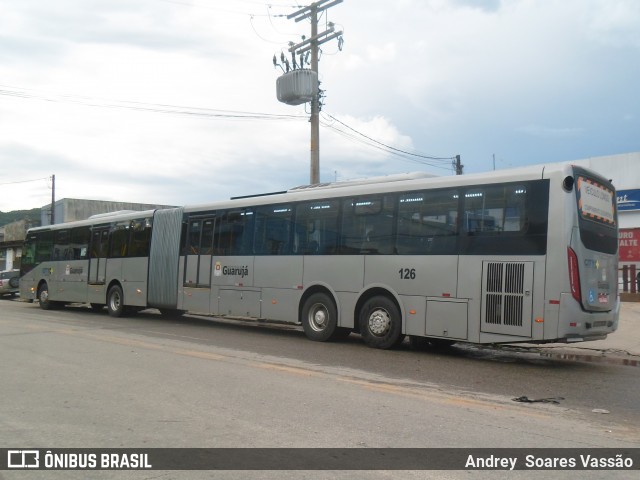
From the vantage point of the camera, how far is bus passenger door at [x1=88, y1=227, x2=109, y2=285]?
63.3 ft

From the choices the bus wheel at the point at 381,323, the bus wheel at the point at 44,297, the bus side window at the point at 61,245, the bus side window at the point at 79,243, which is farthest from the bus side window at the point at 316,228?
the bus wheel at the point at 44,297

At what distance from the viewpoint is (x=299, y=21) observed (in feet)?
70.7

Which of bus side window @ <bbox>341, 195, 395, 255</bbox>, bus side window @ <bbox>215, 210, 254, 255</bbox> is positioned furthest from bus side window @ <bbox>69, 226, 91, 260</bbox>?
bus side window @ <bbox>341, 195, 395, 255</bbox>

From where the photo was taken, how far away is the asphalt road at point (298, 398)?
5.42 m

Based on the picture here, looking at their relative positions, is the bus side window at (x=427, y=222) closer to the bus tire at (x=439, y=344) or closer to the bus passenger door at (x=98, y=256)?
the bus tire at (x=439, y=344)

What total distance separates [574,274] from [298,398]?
4.87 meters

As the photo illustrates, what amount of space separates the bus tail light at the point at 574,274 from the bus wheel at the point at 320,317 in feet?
16.1

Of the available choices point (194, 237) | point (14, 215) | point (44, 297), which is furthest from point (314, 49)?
point (14, 215)

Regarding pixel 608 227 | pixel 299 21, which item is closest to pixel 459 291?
pixel 608 227

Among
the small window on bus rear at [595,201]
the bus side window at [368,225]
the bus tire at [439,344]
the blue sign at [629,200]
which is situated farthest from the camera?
the blue sign at [629,200]

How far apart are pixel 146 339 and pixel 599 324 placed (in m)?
9.02

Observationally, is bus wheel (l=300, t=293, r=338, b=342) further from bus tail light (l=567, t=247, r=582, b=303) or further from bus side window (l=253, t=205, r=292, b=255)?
bus tail light (l=567, t=247, r=582, b=303)

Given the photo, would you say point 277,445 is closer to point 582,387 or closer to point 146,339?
Result: point 582,387

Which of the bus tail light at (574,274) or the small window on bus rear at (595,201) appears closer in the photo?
the bus tail light at (574,274)
